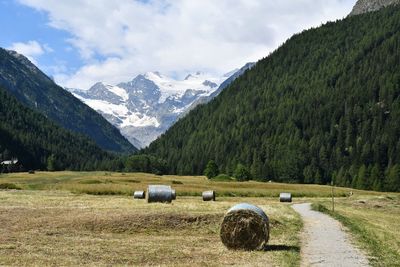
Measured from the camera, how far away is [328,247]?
2966cm

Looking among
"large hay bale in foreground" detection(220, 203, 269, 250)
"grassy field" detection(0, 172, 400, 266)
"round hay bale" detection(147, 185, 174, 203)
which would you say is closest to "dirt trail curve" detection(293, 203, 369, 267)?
"grassy field" detection(0, 172, 400, 266)

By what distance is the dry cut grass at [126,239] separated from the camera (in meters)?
25.2

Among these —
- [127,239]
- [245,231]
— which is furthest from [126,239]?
[245,231]

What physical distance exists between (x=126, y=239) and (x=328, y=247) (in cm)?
1151

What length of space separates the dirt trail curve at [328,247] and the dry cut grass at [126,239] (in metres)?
0.72

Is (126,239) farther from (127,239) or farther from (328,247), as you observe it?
(328,247)

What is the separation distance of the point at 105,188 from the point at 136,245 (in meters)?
53.7

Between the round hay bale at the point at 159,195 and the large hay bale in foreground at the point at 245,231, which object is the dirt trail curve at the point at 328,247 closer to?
the large hay bale in foreground at the point at 245,231

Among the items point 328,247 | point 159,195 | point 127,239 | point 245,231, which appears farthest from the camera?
point 159,195

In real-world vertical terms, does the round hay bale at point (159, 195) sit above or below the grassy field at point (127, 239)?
above

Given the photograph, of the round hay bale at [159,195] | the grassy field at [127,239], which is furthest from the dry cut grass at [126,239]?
the round hay bale at [159,195]

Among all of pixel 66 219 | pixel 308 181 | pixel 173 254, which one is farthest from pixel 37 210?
pixel 308 181

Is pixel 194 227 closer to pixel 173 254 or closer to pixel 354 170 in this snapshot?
pixel 173 254

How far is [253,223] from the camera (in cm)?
2883
